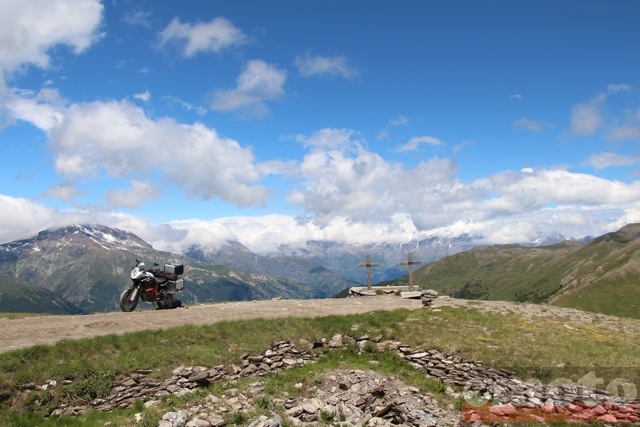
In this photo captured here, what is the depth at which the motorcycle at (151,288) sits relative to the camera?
3309 centimetres

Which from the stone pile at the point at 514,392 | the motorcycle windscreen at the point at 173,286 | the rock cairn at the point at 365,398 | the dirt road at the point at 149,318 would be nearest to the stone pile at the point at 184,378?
the rock cairn at the point at 365,398

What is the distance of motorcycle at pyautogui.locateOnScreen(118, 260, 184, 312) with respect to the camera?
1303 inches

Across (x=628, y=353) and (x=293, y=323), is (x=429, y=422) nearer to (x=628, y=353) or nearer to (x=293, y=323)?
(x=293, y=323)

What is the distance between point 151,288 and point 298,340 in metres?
14.9

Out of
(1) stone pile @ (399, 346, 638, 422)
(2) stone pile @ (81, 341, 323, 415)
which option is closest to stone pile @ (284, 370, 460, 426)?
(1) stone pile @ (399, 346, 638, 422)

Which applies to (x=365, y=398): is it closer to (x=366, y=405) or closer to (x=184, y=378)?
(x=366, y=405)

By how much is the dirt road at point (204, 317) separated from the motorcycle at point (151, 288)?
1581mm

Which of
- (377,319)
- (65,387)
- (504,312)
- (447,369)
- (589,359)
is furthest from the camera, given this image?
(504,312)

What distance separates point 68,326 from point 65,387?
8750 millimetres

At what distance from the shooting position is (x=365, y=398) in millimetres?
20562

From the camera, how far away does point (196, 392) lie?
64.4 ft

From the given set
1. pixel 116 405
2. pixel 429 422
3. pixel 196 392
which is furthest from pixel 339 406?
pixel 116 405

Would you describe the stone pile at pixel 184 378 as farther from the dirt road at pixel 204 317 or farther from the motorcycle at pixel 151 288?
the motorcycle at pixel 151 288

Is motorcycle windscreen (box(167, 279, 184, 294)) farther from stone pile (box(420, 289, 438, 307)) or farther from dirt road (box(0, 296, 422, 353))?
stone pile (box(420, 289, 438, 307))
